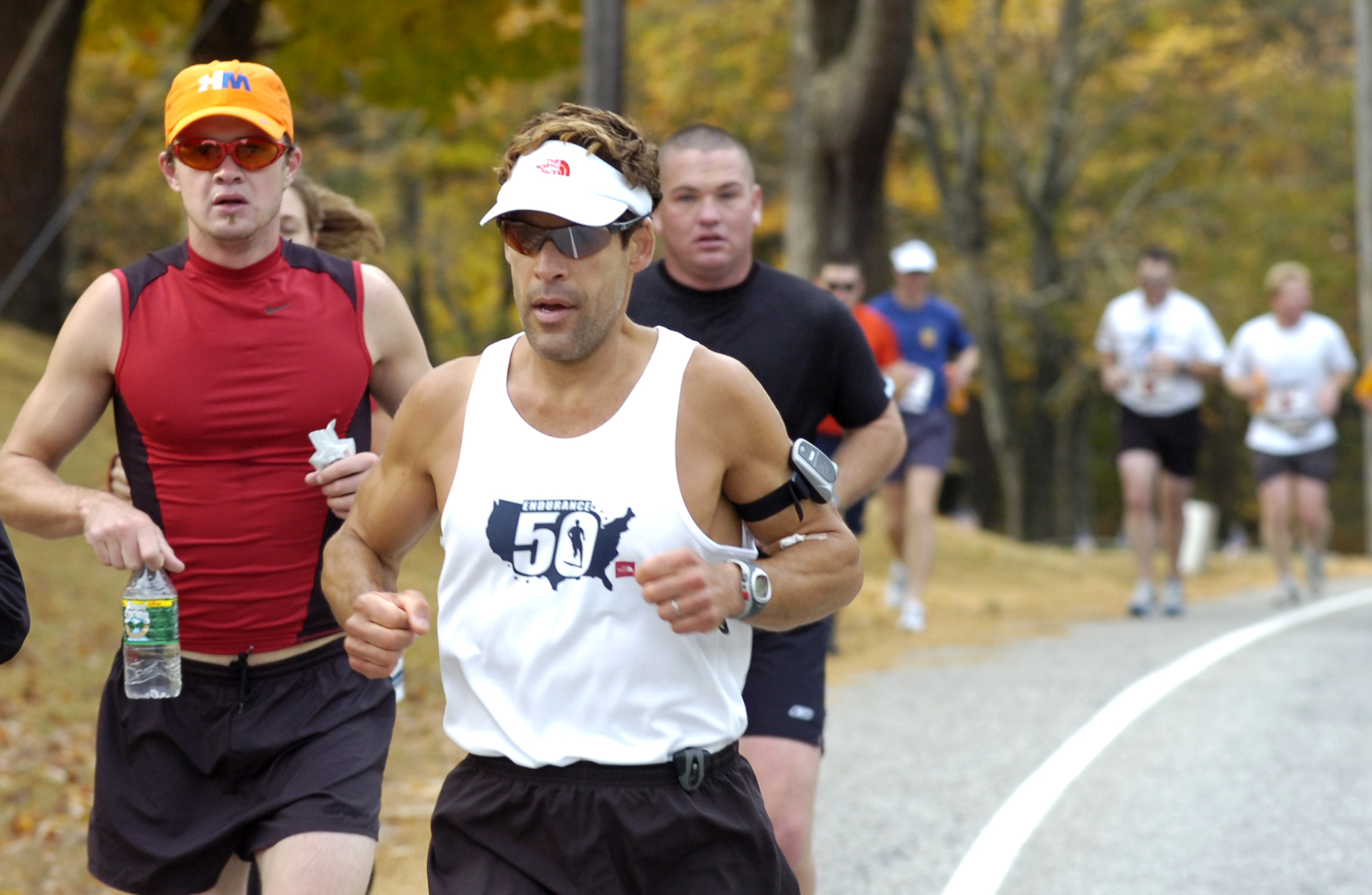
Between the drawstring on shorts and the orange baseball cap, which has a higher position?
the orange baseball cap

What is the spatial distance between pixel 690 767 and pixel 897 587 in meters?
10.4

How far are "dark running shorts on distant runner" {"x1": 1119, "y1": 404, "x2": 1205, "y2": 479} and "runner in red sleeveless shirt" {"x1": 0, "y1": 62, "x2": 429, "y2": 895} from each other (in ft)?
30.3

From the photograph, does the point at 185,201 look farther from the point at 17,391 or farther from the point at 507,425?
the point at 17,391

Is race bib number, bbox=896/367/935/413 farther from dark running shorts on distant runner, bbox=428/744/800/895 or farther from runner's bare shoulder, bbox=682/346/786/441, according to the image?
dark running shorts on distant runner, bbox=428/744/800/895

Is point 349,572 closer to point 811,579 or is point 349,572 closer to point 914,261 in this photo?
point 811,579

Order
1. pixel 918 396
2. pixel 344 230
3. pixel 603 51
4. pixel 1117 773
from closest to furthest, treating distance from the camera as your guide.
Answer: pixel 344 230
pixel 1117 773
pixel 603 51
pixel 918 396

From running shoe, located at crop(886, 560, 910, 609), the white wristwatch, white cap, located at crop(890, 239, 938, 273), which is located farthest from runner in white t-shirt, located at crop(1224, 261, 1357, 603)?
the white wristwatch

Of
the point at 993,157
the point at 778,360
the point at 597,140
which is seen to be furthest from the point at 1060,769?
the point at 993,157

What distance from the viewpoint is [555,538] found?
3.03m

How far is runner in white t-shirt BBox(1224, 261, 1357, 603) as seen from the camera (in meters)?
13.2

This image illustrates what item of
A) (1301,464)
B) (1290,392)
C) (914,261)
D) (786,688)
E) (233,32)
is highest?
(233,32)

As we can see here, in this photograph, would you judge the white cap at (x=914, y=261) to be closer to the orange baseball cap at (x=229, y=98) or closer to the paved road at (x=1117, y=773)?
the paved road at (x=1117, y=773)

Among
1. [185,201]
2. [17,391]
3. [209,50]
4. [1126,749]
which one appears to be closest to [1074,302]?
[209,50]

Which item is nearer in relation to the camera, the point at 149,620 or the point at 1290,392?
the point at 149,620
